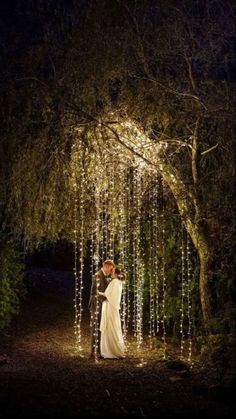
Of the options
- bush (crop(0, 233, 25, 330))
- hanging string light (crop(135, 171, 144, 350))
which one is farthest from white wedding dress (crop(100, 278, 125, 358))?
bush (crop(0, 233, 25, 330))

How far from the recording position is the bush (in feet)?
44.7

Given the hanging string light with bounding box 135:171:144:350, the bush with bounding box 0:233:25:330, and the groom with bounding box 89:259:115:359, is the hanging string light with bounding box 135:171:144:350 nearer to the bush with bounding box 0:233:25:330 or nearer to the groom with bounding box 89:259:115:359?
the groom with bounding box 89:259:115:359

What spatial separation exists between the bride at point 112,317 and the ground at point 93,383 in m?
0.34

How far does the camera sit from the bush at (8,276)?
1362cm

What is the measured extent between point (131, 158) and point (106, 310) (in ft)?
Result: 8.43

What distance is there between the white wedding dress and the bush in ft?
10.5

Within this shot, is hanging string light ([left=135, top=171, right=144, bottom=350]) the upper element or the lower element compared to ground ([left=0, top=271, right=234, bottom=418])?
upper

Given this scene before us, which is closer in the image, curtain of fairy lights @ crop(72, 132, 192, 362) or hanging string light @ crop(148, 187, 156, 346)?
curtain of fairy lights @ crop(72, 132, 192, 362)

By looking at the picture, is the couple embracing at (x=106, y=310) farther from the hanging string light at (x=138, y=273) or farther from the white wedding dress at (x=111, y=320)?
the hanging string light at (x=138, y=273)

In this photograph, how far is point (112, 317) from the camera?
11.1 meters

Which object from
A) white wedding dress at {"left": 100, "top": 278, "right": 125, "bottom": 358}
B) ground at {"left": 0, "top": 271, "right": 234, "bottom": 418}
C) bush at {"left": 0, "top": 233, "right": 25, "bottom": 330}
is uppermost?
bush at {"left": 0, "top": 233, "right": 25, "bottom": 330}

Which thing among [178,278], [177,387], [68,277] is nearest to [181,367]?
[177,387]

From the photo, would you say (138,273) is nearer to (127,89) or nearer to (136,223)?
(136,223)

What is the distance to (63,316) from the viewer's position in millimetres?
16312
